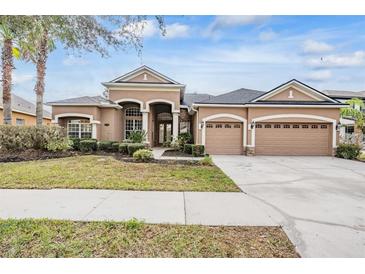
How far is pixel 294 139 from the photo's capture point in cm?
1642

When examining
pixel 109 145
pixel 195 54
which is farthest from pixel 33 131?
pixel 195 54

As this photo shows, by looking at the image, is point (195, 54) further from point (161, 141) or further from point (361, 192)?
point (161, 141)

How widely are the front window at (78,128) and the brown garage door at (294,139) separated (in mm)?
12528

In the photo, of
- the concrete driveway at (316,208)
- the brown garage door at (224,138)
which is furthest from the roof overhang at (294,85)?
the concrete driveway at (316,208)

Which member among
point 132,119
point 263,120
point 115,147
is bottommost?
point 115,147

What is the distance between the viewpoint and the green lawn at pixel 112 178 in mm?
6367

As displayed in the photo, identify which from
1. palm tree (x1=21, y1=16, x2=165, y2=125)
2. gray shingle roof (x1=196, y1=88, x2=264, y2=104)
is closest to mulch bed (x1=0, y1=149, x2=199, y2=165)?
palm tree (x1=21, y1=16, x2=165, y2=125)

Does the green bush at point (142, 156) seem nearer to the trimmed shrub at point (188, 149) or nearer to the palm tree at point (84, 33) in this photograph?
the trimmed shrub at point (188, 149)

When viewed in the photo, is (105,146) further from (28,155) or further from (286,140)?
(286,140)

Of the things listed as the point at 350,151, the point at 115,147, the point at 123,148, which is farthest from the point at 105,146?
the point at 350,151

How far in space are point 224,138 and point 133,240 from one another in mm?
13917
